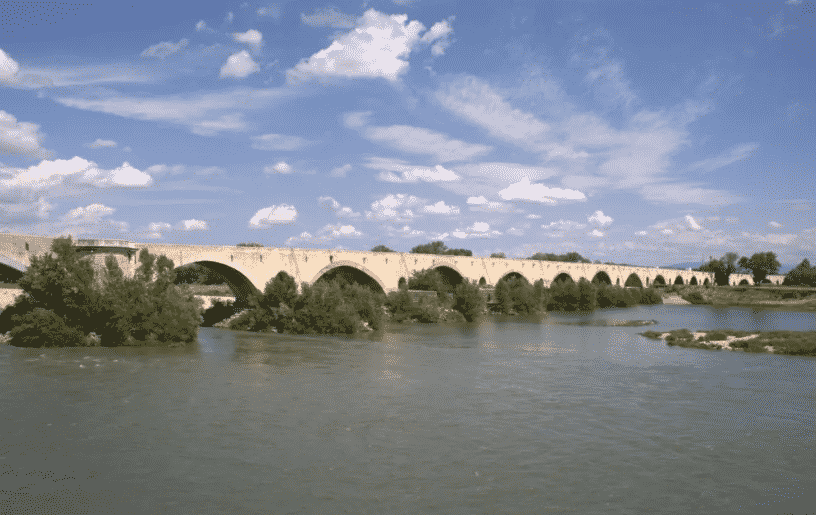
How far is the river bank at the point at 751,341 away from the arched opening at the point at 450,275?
30905mm

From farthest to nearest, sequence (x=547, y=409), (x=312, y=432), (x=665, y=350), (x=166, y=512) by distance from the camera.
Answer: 1. (x=665, y=350)
2. (x=547, y=409)
3. (x=312, y=432)
4. (x=166, y=512)

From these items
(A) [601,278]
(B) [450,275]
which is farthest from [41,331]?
(A) [601,278]

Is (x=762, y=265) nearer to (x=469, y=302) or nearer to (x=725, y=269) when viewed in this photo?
(x=725, y=269)

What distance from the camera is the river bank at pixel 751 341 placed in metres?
34.3

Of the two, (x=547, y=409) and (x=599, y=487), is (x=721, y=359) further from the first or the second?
(x=599, y=487)

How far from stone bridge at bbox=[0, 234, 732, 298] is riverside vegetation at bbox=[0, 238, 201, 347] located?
3342 millimetres

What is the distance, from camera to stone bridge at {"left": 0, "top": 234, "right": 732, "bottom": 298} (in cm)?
3447

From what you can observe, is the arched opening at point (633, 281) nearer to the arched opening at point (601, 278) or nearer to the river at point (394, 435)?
the arched opening at point (601, 278)

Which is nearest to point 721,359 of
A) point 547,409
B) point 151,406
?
point 547,409

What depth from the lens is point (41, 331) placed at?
1176 inches

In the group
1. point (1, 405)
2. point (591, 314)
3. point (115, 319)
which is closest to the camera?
point (1, 405)

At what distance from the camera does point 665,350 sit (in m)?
36.1

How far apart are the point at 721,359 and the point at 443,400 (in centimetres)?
1898

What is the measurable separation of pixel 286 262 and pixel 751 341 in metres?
33.6
